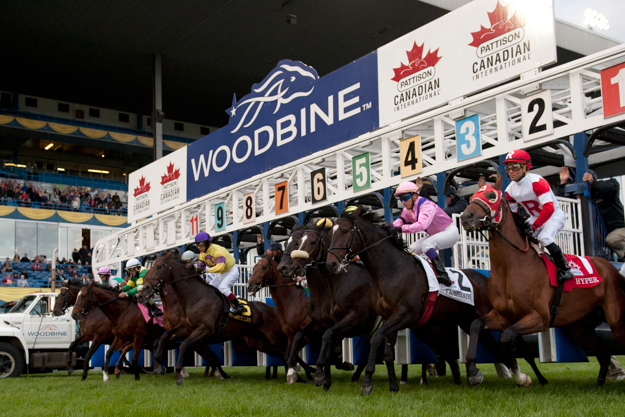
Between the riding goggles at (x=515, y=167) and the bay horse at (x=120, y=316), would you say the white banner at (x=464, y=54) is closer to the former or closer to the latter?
the riding goggles at (x=515, y=167)

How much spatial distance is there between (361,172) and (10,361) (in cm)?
802

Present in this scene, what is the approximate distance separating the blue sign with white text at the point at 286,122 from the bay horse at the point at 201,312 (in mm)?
3757

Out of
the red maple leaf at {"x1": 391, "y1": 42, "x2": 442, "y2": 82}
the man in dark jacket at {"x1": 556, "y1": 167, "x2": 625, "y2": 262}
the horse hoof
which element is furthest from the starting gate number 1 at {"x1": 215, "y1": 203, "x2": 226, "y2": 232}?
the horse hoof

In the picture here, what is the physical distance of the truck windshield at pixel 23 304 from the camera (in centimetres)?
1369

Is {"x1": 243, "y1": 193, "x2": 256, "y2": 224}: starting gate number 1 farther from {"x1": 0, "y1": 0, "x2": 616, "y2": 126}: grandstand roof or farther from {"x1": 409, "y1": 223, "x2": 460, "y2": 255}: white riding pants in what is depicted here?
{"x1": 0, "y1": 0, "x2": 616, "y2": 126}: grandstand roof

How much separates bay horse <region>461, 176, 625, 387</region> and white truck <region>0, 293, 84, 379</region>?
33.6ft

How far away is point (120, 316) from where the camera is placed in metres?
11.4

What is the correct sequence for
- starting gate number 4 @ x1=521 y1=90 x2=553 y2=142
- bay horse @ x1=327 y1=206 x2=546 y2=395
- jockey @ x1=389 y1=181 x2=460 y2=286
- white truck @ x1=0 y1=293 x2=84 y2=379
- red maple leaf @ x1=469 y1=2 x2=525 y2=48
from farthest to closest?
1. white truck @ x1=0 y1=293 x2=84 y2=379
2. red maple leaf @ x1=469 y1=2 x2=525 y2=48
3. starting gate number 4 @ x1=521 y1=90 x2=553 y2=142
4. jockey @ x1=389 y1=181 x2=460 y2=286
5. bay horse @ x1=327 y1=206 x2=546 y2=395

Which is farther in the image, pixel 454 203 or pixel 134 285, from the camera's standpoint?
pixel 134 285

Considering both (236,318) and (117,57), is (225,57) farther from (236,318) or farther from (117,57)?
(236,318)

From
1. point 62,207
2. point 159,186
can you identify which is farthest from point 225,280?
point 62,207

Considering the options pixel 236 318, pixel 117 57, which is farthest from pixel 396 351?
pixel 117 57

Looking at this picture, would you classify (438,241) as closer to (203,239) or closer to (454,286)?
(454,286)

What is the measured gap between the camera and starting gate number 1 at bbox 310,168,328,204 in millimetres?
11470
